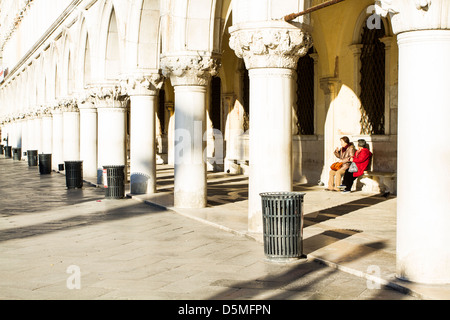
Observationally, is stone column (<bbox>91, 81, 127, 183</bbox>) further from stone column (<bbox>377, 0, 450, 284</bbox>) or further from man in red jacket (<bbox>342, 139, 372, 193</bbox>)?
stone column (<bbox>377, 0, 450, 284</bbox>)

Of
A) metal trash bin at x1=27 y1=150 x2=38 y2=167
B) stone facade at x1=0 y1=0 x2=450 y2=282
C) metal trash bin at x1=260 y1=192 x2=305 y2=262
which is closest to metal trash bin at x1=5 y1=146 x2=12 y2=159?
metal trash bin at x1=27 y1=150 x2=38 y2=167

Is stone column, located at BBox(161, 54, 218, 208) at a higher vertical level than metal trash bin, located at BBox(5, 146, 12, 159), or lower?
higher

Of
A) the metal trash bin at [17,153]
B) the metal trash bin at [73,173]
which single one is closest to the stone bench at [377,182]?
the metal trash bin at [73,173]

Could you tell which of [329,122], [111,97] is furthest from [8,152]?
[329,122]

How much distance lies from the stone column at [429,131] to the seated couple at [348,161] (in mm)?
8976

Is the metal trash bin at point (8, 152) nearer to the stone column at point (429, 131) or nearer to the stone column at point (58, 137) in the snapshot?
the stone column at point (58, 137)

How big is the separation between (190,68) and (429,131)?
7.05 metres

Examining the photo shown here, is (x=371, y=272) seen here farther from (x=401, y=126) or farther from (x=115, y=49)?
(x=115, y=49)

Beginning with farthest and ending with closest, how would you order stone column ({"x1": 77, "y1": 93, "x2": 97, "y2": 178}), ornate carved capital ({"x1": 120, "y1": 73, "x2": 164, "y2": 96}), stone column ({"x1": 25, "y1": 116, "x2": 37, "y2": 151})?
stone column ({"x1": 25, "y1": 116, "x2": 37, "y2": 151}) < stone column ({"x1": 77, "y1": 93, "x2": 97, "y2": 178}) < ornate carved capital ({"x1": 120, "y1": 73, "x2": 164, "y2": 96})

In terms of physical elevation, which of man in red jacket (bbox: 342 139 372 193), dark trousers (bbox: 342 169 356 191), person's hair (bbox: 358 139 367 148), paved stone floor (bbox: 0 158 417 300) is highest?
person's hair (bbox: 358 139 367 148)

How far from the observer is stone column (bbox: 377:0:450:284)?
6.12 meters

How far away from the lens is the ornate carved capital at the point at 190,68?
1254cm

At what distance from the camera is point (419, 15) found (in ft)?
20.1

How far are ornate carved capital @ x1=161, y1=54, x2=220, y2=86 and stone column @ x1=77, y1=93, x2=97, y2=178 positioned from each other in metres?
7.69
